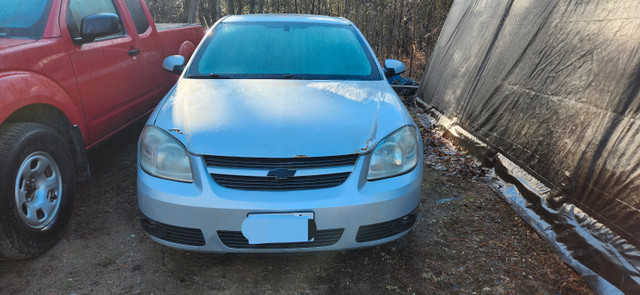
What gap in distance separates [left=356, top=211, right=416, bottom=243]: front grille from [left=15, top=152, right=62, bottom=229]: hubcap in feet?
6.34

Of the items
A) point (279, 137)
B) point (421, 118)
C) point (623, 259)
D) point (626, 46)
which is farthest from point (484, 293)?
point (421, 118)

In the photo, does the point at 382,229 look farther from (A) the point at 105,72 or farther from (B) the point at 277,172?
(A) the point at 105,72

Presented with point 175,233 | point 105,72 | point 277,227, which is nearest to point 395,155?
point 277,227

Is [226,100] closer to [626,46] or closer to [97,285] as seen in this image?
[97,285]

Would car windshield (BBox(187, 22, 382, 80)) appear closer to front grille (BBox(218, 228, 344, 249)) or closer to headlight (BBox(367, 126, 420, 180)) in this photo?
headlight (BBox(367, 126, 420, 180))

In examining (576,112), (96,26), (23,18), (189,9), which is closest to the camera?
(23,18)

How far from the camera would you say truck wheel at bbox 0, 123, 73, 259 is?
2.09 metres

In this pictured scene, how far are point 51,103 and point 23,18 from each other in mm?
665

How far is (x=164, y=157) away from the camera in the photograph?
2.06m

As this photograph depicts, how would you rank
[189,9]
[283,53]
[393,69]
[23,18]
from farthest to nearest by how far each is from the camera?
[189,9] → [393,69] → [283,53] → [23,18]

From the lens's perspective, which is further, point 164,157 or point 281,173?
point 164,157

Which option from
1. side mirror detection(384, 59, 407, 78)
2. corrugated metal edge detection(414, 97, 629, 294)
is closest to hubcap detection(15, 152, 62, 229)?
side mirror detection(384, 59, 407, 78)

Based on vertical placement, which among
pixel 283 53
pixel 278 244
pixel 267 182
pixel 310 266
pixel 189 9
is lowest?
pixel 310 266

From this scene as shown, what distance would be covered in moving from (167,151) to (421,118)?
4.15 meters
